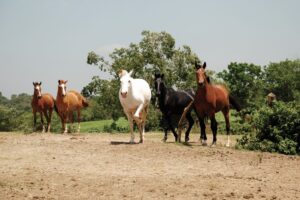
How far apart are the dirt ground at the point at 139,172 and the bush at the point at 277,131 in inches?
64.4

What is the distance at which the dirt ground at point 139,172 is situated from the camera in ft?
26.2

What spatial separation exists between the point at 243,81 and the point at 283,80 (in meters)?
9.90

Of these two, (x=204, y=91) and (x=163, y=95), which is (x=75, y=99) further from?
(x=204, y=91)

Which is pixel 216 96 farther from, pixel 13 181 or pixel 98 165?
pixel 13 181

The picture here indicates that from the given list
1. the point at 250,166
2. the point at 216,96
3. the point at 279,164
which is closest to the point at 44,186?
Result: the point at 250,166

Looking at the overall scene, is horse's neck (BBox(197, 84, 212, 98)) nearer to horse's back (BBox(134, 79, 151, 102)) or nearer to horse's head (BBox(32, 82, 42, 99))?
horse's back (BBox(134, 79, 151, 102))

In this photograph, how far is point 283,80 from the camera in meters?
82.6

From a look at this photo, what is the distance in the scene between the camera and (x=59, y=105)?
19.1 metres

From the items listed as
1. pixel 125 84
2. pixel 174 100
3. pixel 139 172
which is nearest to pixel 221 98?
pixel 174 100

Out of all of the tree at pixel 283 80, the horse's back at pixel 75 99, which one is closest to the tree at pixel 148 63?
the horse's back at pixel 75 99

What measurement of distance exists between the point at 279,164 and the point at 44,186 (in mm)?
6591

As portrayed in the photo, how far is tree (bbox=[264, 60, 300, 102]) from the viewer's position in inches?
3184

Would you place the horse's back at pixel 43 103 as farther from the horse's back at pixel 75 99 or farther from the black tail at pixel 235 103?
the black tail at pixel 235 103

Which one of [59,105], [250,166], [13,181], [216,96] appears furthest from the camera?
[59,105]
